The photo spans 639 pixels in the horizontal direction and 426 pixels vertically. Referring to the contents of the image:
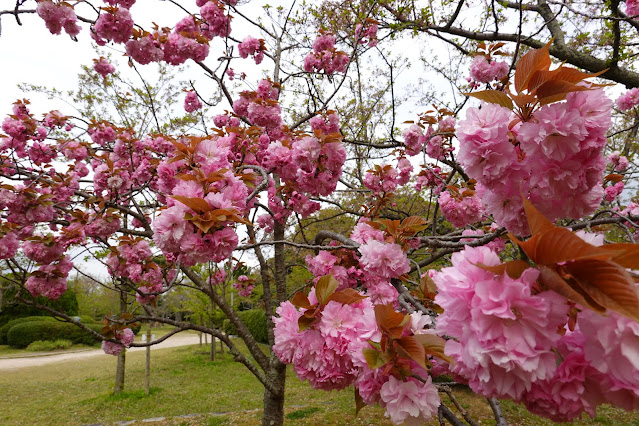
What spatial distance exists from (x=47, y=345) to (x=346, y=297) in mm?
21772

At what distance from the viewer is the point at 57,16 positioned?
269 cm

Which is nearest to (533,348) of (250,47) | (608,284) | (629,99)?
(608,284)

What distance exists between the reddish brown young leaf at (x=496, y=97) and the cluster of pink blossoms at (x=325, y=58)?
3.71m

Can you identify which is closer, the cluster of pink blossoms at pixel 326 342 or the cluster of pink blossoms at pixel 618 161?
the cluster of pink blossoms at pixel 326 342

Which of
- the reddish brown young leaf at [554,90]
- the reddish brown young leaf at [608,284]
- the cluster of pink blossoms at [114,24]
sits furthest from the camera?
the cluster of pink blossoms at [114,24]

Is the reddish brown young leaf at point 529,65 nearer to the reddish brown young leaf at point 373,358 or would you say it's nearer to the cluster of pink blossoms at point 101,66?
the reddish brown young leaf at point 373,358

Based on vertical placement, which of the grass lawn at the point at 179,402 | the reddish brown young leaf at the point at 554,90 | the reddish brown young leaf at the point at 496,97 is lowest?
the grass lawn at the point at 179,402

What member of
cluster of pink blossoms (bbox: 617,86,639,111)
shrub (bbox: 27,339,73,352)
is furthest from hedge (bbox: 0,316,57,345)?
cluster of pink blossoms (bbox: 617,86,639,111)

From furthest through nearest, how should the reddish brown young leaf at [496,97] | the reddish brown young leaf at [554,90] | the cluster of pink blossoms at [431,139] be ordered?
the cluster of pink blossoms at [431,139]
the reddish brown young leaf at [496,97]
the reddish brown young leaf at [554,90]

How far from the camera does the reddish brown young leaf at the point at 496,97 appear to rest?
2.70 ft

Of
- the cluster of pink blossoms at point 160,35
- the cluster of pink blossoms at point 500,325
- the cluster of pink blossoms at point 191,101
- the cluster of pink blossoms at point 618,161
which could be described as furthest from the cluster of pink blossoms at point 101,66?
the cluster of pink blossoms at point 618,161

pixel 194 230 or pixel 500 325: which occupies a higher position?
pixel 194 230

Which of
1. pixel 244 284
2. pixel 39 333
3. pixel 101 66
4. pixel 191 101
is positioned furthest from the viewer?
pixel 39 333

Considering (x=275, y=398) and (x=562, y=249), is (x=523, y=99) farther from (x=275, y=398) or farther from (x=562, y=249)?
(x=275, y=398)
